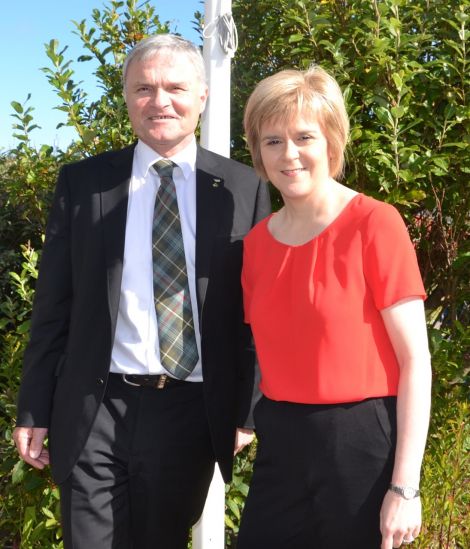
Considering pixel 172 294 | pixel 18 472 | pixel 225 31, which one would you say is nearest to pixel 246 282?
pixel 172 294

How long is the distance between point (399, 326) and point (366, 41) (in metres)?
2.13

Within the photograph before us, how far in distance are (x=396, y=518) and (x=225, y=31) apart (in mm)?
2209

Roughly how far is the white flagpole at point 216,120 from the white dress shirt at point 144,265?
519mm

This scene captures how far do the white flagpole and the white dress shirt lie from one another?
52 cm

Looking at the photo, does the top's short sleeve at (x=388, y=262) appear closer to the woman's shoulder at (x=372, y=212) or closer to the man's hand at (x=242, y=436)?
the woman's shoulder at (x=372, y=212)

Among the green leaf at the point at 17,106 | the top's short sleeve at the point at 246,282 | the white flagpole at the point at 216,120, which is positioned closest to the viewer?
the top's short sleeve at the point at 246,282

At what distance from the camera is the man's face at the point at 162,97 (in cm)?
262

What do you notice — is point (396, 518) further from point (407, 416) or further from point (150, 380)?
point (150, 380)

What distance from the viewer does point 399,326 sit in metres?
2.01

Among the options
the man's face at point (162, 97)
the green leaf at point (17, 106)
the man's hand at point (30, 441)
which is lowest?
the man's hand at point (30, 441)

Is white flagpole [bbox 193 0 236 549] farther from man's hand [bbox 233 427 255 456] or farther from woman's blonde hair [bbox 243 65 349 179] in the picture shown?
woman's blonde hair [bbox 243 65 349 179]

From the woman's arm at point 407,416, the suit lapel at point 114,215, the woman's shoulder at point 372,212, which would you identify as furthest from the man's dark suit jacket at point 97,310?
the woman's arm at point 407,416

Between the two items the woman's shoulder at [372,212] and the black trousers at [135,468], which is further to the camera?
the black trousers at [135,468]

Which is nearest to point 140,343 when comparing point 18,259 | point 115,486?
point 115,486
